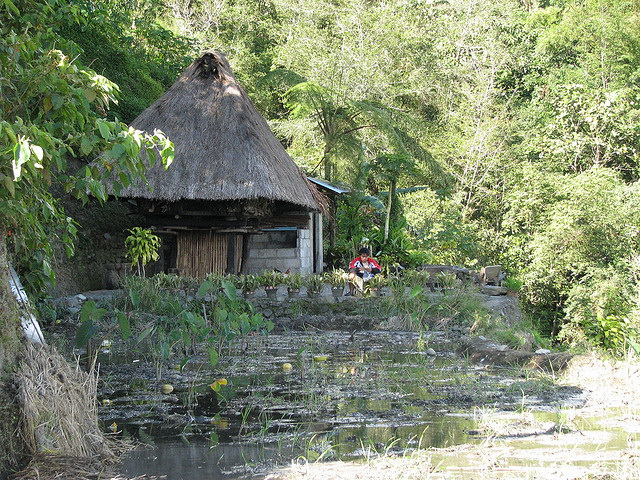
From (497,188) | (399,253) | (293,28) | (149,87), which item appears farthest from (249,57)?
(399,253)

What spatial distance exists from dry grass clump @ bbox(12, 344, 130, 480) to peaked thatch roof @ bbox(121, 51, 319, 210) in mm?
7131

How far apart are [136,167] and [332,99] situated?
12.8 metres

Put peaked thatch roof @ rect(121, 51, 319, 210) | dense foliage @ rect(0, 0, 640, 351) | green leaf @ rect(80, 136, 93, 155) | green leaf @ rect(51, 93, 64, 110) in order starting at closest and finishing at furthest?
1. green leaf @ rect(80, 136, 93, 155)
2. green leaf @ rect(51, 93, 64, 110)
3. peaked thatch roof @ rect(121, 51, 319, 210)
4. dense foliage @ rect(0, 0, 640, 351)

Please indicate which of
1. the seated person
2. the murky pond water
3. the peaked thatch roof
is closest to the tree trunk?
the peaked thatch roof

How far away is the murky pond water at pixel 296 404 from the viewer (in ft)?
12.2

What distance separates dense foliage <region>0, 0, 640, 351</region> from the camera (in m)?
15.3

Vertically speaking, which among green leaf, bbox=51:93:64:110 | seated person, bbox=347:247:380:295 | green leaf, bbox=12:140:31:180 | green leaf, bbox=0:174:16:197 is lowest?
seated person, bbox=347:247:380:295

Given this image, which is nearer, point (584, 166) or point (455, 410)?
point (455, 410)

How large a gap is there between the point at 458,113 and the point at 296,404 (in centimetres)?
1773

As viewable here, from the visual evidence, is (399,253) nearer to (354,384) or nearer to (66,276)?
(66,276)

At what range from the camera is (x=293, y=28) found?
74.5ft

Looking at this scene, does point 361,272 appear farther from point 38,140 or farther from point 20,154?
point 20,154

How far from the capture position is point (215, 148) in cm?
1143

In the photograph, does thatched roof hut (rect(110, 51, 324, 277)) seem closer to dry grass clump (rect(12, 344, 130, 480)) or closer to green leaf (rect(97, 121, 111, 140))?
dry grass clump (rect(12, 344, 130, 480))
